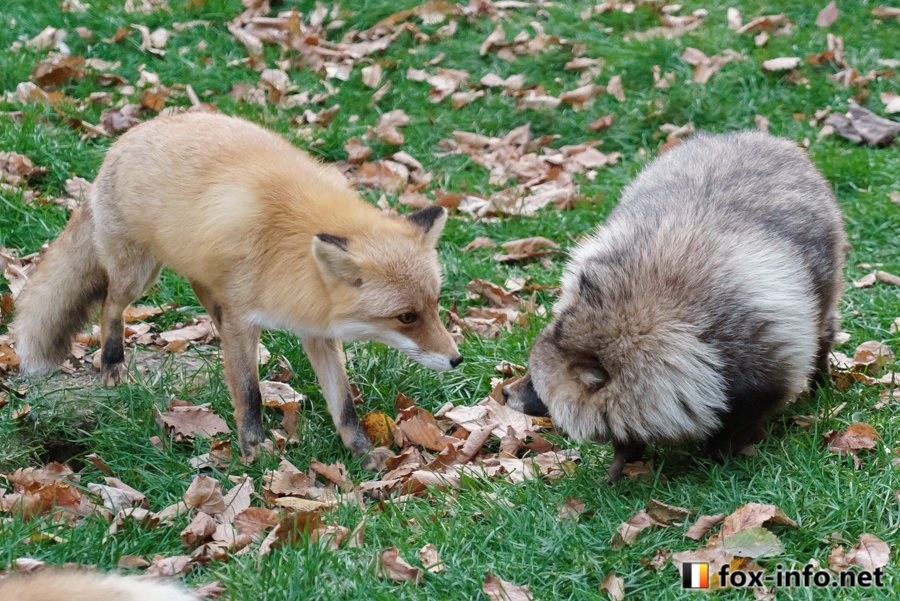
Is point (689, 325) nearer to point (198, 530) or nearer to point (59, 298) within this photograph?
point (198, 530)

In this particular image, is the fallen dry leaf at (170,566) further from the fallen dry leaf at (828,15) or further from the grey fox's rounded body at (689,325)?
the fallen dry leaf at (828,15)

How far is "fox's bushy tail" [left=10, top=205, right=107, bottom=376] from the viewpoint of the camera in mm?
5348

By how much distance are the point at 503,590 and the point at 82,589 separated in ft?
4.91

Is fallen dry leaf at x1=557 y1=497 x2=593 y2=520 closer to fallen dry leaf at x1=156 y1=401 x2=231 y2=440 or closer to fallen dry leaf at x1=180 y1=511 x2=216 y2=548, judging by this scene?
fallen dry leaf at x1=180 y1=511 x2=216 y2=548

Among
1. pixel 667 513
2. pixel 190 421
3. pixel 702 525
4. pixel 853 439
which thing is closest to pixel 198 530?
pixel 190 421

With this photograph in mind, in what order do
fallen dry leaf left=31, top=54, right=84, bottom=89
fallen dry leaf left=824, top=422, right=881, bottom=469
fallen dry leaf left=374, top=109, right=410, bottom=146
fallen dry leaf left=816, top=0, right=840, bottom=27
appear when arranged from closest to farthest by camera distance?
1. fallen dry leaf left=824, top=422, right=881, bottom=469
2. fallen dry leaf left=374, top=109, right=410, bottom=146
3. fallen dry leaf left=31, top=54, right=84, bottom=89
4. fallen dry leaf left=816, top=0, right=840, bottom=27

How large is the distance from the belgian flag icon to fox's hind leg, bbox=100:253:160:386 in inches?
131

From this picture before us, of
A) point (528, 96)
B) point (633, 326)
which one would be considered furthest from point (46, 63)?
point (633, 326)

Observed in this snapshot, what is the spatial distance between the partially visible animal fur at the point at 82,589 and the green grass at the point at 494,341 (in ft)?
2.11

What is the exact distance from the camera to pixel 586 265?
175 inches

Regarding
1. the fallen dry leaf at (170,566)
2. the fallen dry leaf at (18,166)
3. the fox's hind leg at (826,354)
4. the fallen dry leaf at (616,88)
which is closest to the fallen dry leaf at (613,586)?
the fallen dry leaf at (170,566)

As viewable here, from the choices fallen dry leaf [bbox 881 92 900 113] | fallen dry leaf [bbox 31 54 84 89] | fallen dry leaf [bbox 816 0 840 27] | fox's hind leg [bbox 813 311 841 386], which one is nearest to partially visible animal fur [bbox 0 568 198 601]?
fox's hind leg [bbox 813 311 841 386]

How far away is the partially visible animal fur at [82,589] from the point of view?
2.65 metres

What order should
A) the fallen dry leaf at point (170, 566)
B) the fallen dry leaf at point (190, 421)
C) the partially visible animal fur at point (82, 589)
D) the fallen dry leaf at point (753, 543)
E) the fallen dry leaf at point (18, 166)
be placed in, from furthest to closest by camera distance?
the fallen dry leaf at point (18, 166) → the fallen dry leaf at point (190, 421) → the fallen dry leaf at point (170, 566) → the fallen dry leaf at point (753, 543) → the partially visible animal fur at point (82, 589)
